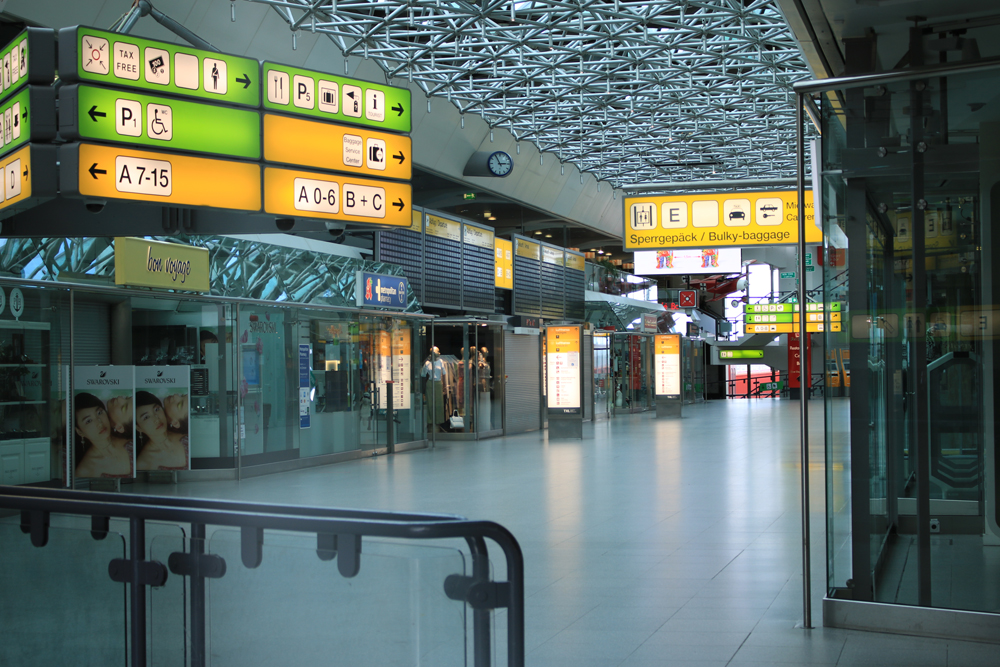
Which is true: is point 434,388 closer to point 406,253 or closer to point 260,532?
point 406,253

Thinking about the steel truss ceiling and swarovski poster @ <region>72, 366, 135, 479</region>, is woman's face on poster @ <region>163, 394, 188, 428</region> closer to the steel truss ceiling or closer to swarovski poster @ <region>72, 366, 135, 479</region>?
swarovski poster @ <region>72, 366, 135, 479</region>

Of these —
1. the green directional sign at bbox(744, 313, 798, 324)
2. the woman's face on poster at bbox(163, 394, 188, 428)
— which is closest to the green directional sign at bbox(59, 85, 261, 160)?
the woman's face on poster at bbox(163, 394, 188, 428)

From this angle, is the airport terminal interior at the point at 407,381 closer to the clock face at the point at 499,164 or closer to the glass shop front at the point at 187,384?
the glass shop front at the point at 187,384

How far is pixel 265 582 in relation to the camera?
3105 mm

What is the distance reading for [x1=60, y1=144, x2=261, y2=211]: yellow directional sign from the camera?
6.42 metres

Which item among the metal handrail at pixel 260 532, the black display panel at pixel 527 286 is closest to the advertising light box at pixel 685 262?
the black display panel at pixel 527 286

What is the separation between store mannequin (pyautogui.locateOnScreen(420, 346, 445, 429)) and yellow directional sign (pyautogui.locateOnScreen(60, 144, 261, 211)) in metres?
12.7

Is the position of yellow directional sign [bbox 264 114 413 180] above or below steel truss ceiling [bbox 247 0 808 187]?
below

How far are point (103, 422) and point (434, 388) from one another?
929 cm

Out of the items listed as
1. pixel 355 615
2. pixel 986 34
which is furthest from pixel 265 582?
pixel 986 34

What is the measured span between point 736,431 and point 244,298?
12.0 metres

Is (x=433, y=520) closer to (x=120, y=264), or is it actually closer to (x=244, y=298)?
(x=120, y=264)


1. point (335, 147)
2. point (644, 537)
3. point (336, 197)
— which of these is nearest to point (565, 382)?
point (644, 537)

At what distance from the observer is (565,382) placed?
799 inches
